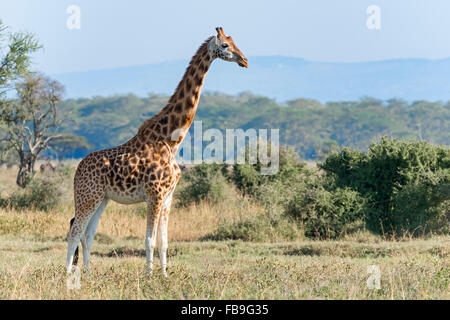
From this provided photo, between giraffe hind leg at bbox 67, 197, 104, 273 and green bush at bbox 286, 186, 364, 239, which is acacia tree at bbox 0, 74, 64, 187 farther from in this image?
giraffe hind leg at bbox 67, 197, 104, 273

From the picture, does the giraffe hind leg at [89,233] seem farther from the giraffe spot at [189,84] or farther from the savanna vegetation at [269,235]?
the giraffe spot at [189,84]

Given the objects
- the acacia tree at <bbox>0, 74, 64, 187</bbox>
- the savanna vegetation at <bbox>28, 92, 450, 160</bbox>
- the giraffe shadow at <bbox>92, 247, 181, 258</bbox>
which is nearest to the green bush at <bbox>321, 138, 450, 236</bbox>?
the giraffe shadow at <bbox>92, 247, 181, 258</bbox>

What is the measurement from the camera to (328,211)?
1416cm

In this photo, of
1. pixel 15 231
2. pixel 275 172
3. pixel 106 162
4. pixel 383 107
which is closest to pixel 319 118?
pixel 383 107

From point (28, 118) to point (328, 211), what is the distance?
14996 millimetres

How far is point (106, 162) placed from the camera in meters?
8.58

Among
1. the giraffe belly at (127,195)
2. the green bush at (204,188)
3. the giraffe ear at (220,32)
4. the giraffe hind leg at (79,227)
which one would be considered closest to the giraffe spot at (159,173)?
the giraffe belly at (127,195)

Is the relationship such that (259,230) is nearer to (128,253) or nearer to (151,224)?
(128,253)

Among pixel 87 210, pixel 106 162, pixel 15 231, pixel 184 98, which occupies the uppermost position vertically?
pixel 184 98

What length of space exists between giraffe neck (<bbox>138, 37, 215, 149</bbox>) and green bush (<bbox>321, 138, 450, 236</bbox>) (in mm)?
6495

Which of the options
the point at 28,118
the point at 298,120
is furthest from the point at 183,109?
the point at 298,120

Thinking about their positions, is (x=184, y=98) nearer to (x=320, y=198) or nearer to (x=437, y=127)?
(x=320, y=198)

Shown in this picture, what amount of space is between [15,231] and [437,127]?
7404 centimetres

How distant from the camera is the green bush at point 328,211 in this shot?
13936mm
